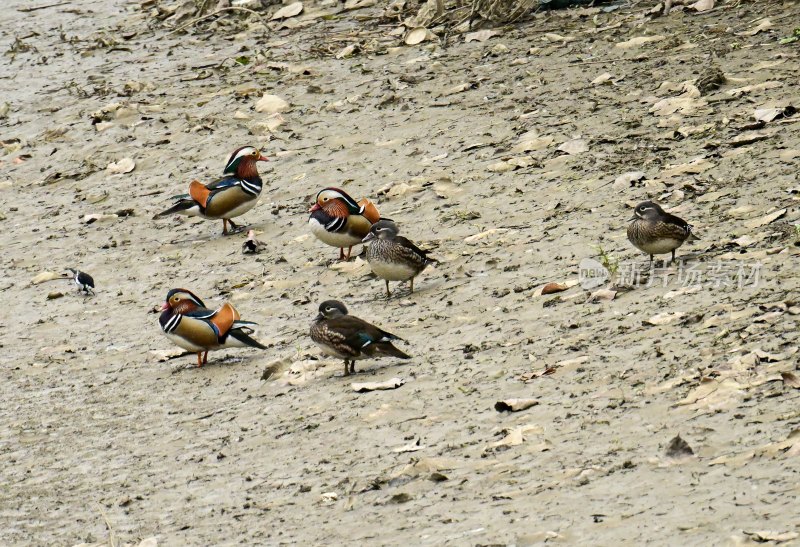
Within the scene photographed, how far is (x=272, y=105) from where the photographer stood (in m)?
14.6

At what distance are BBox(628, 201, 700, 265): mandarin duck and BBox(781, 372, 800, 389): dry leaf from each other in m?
2.31

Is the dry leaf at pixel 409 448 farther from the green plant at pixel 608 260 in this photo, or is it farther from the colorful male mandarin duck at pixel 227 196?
the colorful male mandarin duck at pixel 227 196

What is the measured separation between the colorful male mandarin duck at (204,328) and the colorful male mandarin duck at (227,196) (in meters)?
2.87

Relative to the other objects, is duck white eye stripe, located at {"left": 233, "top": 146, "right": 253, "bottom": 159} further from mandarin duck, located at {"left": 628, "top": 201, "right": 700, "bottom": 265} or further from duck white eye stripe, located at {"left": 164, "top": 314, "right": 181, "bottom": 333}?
mandarin duck, located at {"left": 628, "top": 201, "right": 700, "bottom": 265}

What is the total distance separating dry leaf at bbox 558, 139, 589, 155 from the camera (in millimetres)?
11438

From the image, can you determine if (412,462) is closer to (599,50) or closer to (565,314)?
(565,314)

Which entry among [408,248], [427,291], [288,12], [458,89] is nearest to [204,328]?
[408,248]

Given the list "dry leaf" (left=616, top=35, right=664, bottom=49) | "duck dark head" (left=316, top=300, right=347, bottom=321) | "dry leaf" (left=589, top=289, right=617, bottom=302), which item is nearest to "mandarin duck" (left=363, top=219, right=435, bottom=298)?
"duck dark head" (left=316, top=300, right=347, bottom=321)

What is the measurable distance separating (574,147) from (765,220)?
2786mm

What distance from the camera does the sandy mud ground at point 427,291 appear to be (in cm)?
609

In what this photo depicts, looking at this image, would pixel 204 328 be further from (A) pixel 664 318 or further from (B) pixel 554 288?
(A) pixel 664 318

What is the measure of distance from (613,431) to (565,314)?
6.68ft

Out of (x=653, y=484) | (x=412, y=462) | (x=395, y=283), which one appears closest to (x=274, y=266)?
(x=395, y=283)

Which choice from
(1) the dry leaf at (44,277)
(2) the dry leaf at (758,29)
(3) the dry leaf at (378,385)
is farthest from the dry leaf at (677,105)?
(1) the dry leaf at (44,277)
